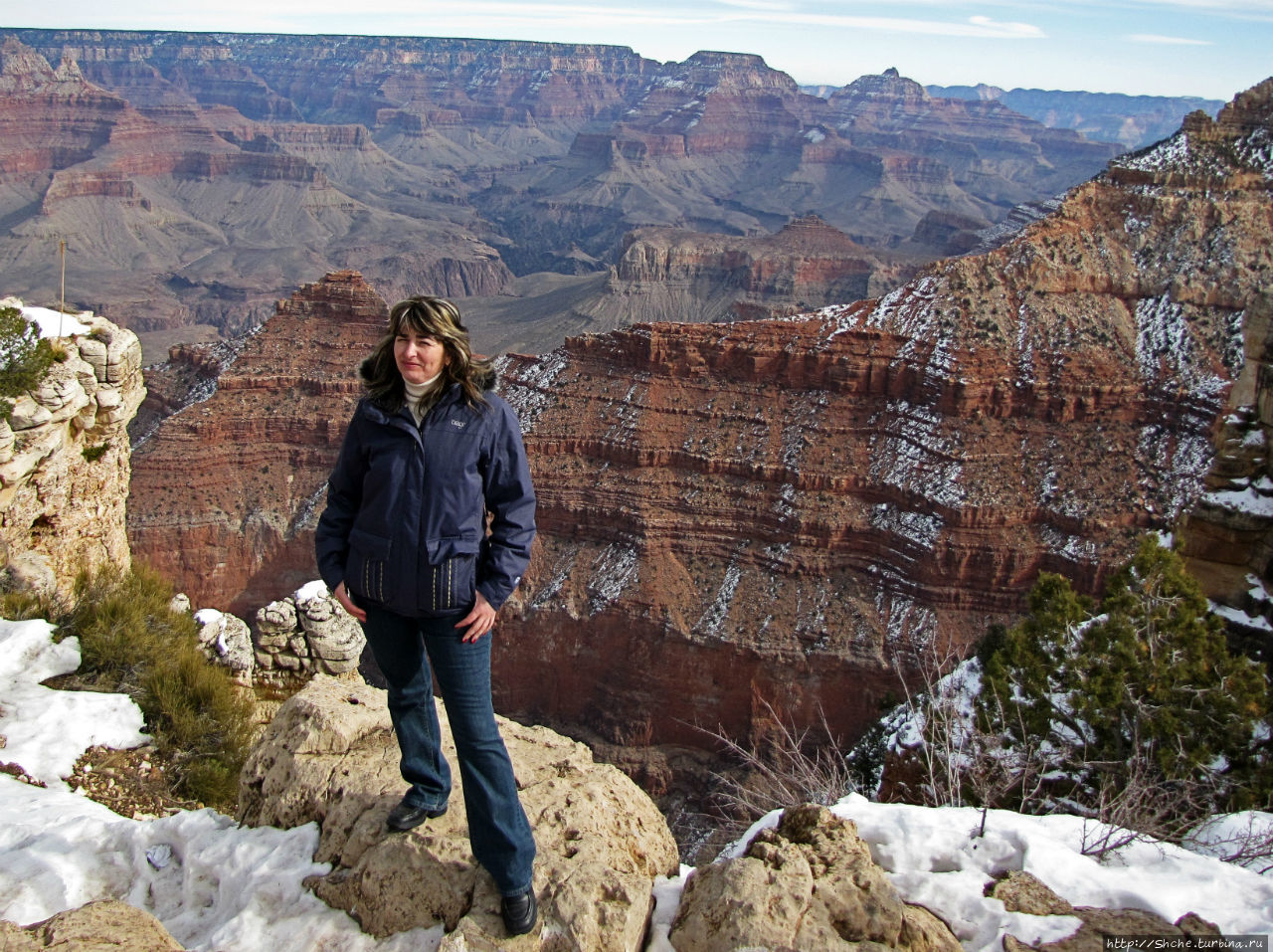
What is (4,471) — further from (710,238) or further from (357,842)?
(710,238)

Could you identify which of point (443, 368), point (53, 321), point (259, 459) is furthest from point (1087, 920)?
point (259, 459)

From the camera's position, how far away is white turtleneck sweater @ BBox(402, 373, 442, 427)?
680 cm

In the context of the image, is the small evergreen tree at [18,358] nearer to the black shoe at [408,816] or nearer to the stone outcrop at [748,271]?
the black shoe at [408,816]

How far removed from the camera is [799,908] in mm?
6762

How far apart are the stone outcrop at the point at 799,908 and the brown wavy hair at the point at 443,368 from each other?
151 inches

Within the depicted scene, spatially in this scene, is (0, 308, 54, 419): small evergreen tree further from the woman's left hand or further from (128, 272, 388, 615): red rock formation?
(128, 272, 388, 615): red rock formation

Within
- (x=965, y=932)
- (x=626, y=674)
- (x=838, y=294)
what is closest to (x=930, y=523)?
(x=626, y=674)

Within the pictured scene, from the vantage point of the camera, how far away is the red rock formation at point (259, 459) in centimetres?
3878

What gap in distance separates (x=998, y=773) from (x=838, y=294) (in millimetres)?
97116

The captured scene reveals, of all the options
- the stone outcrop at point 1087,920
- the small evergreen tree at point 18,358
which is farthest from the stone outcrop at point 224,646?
the stone outcrop at point 1087,920

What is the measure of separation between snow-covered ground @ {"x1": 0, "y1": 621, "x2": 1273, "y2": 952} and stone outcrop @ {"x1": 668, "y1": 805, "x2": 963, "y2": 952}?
13.4 inches

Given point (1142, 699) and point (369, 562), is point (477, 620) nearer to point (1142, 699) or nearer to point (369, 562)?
point (369, 562)

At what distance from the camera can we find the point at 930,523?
3131 cm

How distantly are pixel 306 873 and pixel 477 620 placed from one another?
→ 2.50 meters
